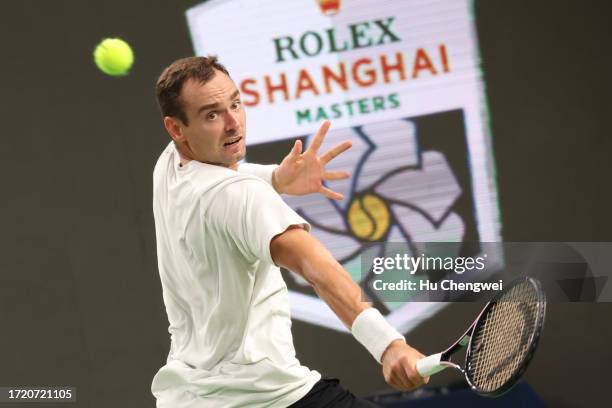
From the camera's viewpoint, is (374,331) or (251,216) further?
(251,216)

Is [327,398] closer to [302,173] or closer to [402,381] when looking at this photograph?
[402,381]

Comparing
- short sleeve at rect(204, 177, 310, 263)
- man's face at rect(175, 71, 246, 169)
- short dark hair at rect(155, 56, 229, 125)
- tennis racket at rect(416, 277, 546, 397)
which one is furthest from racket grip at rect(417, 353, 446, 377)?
short dark hair at rect(155, 56, 229, 125)

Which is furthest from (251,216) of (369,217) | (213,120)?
(369,217)

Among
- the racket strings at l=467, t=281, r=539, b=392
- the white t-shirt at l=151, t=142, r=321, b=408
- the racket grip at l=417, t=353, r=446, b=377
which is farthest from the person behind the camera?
the white t-shirt at l=151, t=142, r=321, b=408

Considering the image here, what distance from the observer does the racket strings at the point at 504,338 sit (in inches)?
97.7

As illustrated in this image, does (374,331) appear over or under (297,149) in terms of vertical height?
under

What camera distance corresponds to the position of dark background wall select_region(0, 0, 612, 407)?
421cm

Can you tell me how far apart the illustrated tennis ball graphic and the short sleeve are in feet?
5.57

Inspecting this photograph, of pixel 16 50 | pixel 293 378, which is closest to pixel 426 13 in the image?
pixel 16 50

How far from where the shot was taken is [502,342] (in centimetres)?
260

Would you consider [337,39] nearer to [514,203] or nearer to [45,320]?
[514,203]

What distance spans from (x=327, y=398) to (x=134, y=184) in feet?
6.20

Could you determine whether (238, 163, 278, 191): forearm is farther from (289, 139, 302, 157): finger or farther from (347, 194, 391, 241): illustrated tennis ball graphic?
(347, 194, 391, 241): illustrated tennis ball graphic

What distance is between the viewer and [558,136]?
424cm
